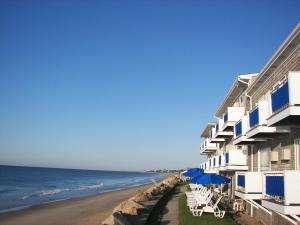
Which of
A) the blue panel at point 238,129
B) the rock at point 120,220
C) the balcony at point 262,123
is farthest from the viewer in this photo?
the blue panel at point 238,129

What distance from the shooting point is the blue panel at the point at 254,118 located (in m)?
14.4

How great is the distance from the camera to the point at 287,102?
10.4 m

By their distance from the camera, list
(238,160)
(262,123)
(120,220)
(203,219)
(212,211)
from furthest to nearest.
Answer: (238,160) < (212,211) < (203,219) < (262,123) < (120,220)

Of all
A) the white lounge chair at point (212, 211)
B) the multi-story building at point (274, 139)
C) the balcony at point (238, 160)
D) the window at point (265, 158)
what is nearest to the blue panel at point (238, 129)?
the multi-story building at point (274, 139)

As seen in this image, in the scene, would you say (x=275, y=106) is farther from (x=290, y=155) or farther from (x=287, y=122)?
(x=290, y=155)

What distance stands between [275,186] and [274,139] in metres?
4.31

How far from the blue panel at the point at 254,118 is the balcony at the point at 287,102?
2.33 m

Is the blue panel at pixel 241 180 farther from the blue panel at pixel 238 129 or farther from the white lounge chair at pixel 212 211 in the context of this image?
the white lounge chair at pixel 212 211

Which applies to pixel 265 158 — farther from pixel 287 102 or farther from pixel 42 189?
pixel 42 189

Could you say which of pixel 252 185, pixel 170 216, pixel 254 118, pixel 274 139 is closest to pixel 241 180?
pixel 252 185

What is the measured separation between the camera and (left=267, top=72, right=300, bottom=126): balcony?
10.0 meters

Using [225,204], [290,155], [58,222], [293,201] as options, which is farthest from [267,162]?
[58,222]

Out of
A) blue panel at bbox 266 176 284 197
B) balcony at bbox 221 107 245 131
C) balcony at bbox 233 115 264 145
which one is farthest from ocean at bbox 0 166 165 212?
blue panel at bbox 266 176 284 197

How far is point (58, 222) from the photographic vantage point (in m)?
21.4
